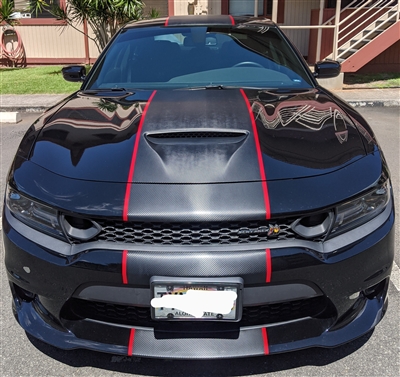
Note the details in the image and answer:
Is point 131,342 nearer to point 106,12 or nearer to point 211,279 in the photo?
point 211,279

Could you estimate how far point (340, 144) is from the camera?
6.91 feet

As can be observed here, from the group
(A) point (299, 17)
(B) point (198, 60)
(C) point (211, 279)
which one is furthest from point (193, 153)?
(A) point (299, 17)

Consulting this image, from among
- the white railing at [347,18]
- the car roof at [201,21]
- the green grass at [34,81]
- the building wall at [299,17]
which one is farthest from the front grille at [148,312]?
the building wall at [299,17]

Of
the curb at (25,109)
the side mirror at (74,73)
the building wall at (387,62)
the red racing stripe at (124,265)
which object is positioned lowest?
the curb at (25,109)

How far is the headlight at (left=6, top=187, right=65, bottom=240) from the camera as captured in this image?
1881 millimetres

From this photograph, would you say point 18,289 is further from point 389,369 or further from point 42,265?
point 389,369

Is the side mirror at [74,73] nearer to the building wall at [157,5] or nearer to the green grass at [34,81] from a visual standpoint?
the green grass at [34,81]

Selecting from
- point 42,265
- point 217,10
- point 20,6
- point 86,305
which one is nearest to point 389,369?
point 86,305

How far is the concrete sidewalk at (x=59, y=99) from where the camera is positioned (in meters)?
8.20

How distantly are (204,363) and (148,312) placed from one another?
49 centimetres

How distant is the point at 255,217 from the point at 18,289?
3.85 feet

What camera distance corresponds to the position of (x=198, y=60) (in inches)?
125

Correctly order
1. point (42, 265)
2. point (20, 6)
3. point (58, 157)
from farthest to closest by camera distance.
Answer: point (20, 6), point (58, 157), point (42, 265)

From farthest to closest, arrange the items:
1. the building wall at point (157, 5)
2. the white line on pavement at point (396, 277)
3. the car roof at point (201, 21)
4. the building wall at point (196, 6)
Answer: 1. the building wall at point (157, 5)
2. the building wall at point (196, 6)
3. the car roof at point (201, 21)
4. the white line on pavement at point (396, 277)
